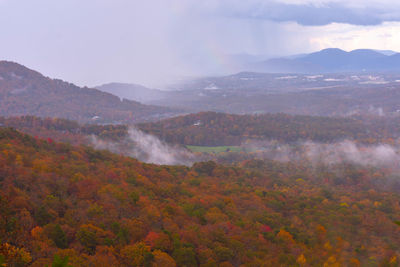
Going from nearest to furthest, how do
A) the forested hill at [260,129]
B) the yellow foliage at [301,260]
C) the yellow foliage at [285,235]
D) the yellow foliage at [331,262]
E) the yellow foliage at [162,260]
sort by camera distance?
the yellow foliage at [162,260]
the yellow foliage at [301,260]
the yellow foliage at [331,262]
the yellow foliage at [285,235]
the forested hill at [260,129]

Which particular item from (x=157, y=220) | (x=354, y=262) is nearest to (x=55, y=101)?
(x=157, y=220)

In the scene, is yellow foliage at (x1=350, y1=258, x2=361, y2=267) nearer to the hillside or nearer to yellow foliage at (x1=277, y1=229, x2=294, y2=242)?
yellow foliage at (x1=277, y1=229, x2=294, y2=242)

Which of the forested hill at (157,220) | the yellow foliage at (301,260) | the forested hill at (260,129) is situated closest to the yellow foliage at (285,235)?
the forested hill at (157,220)

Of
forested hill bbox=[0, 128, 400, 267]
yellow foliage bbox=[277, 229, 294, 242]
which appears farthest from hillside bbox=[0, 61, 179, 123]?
yellow foliage bbox=[277, 229, 294, 242]

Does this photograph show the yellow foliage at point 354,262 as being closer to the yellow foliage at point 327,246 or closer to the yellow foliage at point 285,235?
the yellow foliage at point 327,246

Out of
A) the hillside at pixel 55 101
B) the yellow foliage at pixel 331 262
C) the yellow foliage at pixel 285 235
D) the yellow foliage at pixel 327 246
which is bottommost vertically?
the yellow foliage at pixel 327 246

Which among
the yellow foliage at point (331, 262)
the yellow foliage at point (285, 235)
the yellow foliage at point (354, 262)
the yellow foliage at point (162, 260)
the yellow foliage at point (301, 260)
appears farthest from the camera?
the yellow foliage at point (285, 235)

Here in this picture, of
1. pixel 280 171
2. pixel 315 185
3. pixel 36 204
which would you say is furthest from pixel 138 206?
pixel 280 171

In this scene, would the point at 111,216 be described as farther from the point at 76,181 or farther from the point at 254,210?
the point at 254,210
